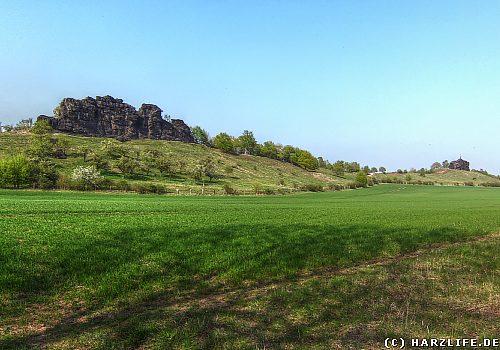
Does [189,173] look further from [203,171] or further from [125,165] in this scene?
[125,165]

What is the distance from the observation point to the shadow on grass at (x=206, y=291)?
842 cm

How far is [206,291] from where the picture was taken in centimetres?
1263

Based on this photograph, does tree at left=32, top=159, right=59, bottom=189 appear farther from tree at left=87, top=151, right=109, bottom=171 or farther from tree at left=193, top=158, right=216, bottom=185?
tree at left=193, top=158, right=216, bottom=185

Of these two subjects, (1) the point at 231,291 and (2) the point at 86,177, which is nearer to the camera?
(1) the point at 231,291

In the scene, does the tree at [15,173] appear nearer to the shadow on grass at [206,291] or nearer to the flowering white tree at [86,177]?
the flowering white tree at [86,177]

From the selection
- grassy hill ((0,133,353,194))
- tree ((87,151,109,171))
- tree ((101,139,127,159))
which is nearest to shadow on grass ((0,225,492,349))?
grassy hill ((0,133,353,194))

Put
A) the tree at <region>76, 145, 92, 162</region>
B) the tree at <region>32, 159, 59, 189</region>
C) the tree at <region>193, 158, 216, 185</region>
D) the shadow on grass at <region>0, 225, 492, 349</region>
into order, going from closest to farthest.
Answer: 1. the shadow on grass at <region>0, 225, 492, 349</region>
2. the tree at <region>32, 159, 59, 189</region>
3. the tree at <region>76, 145, 92, 162</region>
4. the tree at <region>193, 158, 216, 185</region>

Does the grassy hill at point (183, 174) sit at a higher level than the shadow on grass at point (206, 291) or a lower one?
higher

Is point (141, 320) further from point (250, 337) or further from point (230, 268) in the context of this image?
point (230, 268)

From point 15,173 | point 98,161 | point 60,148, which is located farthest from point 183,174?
point 15,173

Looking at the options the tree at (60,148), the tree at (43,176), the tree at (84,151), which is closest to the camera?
the tree at (43,176)

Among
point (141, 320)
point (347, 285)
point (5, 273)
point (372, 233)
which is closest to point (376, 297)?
point (347, 285)

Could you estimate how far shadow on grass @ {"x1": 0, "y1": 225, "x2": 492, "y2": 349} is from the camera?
8422mm

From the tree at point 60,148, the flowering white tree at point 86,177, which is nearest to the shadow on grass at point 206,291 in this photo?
the flowering white tree at point 86,177
